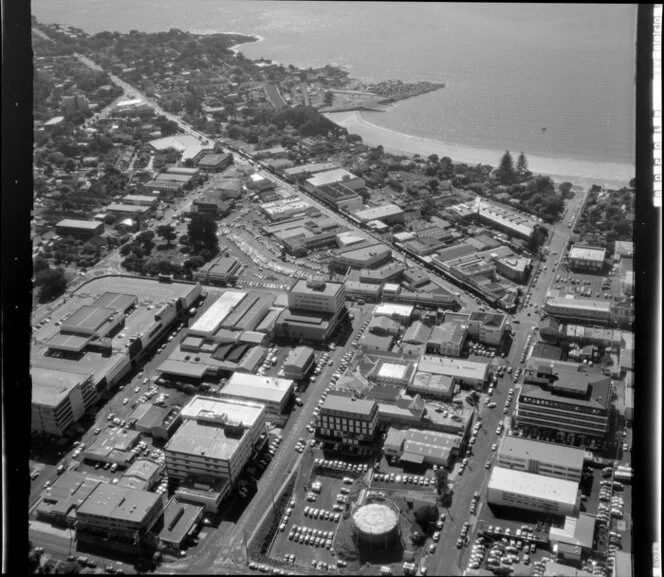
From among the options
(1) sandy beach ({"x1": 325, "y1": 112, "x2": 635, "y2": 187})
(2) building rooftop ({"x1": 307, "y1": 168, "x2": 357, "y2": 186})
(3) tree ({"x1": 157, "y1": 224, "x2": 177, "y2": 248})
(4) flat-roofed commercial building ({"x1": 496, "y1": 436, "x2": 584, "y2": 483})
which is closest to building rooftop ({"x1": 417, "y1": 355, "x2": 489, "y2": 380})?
(4) flat-roofed commercial building ({"x1": 496, "y1": 436, "x2": 584, "y2": 483})

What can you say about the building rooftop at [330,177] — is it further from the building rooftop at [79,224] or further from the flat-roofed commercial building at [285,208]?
the building rooftop at [79,224]

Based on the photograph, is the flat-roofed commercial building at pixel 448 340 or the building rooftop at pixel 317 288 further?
the building rooftop at pixel 317 288

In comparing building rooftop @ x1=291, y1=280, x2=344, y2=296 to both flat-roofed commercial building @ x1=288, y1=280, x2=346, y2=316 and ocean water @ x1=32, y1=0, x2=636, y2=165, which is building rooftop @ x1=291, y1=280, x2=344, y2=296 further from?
ocean water @ x1=32, y1=0, x2=636, y2=165

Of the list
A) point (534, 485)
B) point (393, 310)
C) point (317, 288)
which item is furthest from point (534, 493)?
point (317, 288)

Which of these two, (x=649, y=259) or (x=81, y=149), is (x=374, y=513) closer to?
(x=649, y=259)

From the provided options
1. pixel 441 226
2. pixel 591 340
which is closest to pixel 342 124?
pixel 441 226

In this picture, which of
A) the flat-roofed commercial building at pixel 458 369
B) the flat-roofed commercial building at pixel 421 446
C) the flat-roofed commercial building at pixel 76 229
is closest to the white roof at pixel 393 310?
the flat-roofed commercial building at pixel 458 369
